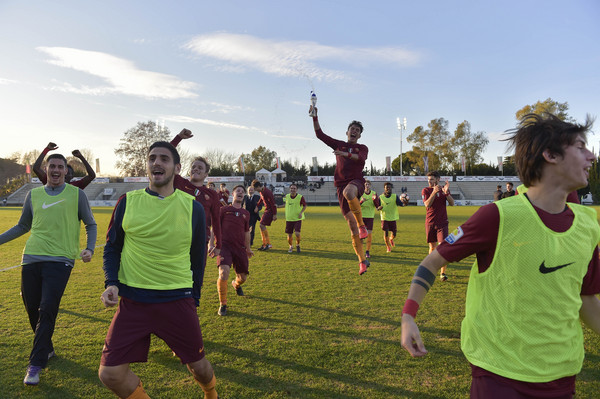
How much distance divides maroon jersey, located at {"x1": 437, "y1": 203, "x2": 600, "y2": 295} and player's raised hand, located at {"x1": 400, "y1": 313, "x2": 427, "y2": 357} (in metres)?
0.38

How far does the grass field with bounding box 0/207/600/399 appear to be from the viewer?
12.6ft

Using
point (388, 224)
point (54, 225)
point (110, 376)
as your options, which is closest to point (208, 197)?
point (54, 225)

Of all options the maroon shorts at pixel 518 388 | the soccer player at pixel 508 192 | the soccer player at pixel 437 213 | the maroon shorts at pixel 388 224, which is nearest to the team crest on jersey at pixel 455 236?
the maroon shorts at pixel 518 388


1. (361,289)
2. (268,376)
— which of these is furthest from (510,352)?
Answer: (361,289)

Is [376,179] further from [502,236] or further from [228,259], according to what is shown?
[502,236]

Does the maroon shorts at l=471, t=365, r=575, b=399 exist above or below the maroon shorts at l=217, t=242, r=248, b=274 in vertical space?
above

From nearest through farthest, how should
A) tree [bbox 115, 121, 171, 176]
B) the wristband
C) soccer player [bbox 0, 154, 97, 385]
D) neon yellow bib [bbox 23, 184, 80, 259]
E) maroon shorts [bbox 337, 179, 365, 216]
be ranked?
the wristband, soccer player [bbox 0, 154, 97, 385], neon yellow bib [bbox 23, 184, 80, 259], maroon shorts [bbox 337, 179, 365, 216], tree [bbox 115, 121, 171, 176]

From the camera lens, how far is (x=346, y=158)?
6.43 m

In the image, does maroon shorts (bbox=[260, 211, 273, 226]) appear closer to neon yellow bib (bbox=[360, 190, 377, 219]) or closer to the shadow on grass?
neon yellow bib (bbox=[360, 190, 377, 219])

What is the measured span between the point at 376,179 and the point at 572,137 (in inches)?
2162

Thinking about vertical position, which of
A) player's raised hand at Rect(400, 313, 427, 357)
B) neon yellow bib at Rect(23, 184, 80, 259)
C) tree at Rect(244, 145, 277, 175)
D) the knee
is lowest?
the knee

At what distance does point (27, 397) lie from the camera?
3.66 meters

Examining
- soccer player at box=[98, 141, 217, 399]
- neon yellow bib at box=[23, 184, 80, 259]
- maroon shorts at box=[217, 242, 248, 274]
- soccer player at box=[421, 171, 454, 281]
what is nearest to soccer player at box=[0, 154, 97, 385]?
neon yellow bib at box=[23, 184, 80, 259]

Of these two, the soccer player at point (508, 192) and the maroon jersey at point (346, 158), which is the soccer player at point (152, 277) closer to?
the maroon jersey at point (346, 158)
